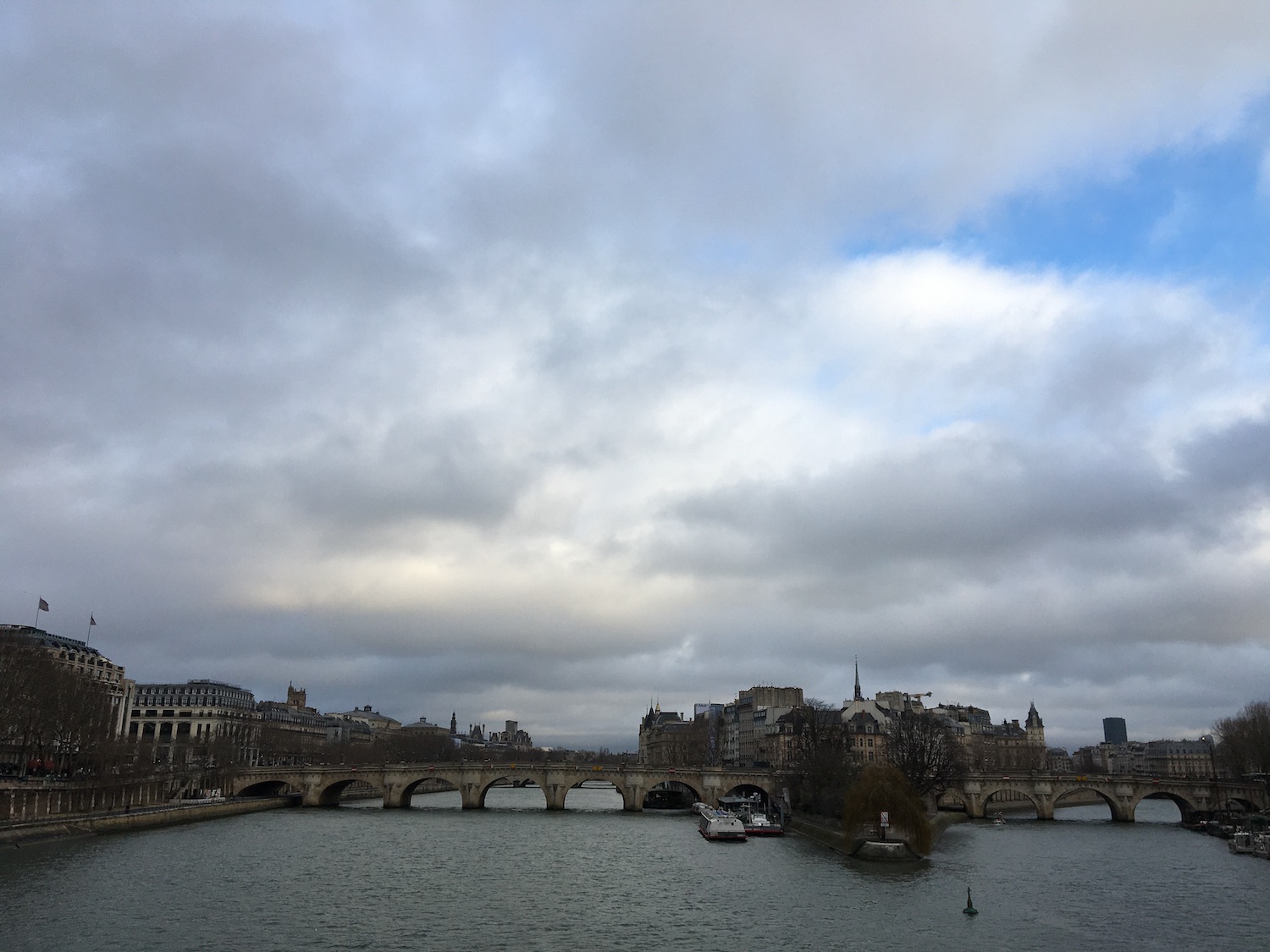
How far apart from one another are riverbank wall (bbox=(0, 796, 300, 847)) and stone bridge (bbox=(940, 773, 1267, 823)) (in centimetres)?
7112

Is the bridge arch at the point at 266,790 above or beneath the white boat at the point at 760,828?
above

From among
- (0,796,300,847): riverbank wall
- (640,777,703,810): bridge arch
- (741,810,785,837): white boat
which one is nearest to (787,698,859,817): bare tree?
(741,810,785,837): white boat

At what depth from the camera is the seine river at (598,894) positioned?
131 feet

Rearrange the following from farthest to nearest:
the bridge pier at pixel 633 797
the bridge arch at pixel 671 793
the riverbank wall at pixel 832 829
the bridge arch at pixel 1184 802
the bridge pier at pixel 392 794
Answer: the bridge arch at pixel 671 793
the bridge pier at pixel 633 797
the bridge pier at pixel 392 794
the bridge arch at pixel 1184 802
the riverbank wall at pixel 832 829

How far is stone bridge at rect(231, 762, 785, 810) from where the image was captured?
10912 centimetres

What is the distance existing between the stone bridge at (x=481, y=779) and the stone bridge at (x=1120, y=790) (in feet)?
72.2

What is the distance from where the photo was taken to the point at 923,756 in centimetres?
9281

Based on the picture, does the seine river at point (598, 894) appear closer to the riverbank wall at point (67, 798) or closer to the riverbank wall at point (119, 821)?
the riverbank wall at point (119, 821)

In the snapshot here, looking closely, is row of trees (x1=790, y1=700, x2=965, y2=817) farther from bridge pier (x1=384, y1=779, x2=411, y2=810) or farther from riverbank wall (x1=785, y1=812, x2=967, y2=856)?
bridge pier (x1=384, y1=779, x2=411, y2=810)

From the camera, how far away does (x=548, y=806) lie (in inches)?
4515

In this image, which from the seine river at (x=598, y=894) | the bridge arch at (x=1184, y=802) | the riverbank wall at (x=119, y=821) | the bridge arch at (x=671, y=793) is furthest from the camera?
the bridge arch at (x=671, y=793)

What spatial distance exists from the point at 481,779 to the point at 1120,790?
69560 mm

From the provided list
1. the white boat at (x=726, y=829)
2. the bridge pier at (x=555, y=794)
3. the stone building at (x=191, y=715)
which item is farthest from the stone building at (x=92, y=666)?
the white boat at (x=726, y=829)

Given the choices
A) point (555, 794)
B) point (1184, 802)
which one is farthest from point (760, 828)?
point (1184, 802)
